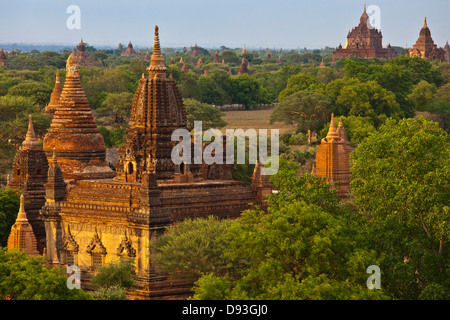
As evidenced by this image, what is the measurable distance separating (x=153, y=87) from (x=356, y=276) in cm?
1505

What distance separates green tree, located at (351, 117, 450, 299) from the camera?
132 feet

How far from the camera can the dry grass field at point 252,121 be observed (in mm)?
109863

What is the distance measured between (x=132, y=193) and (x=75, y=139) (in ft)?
32.8

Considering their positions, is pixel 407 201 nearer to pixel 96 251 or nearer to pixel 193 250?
pixel 193 250

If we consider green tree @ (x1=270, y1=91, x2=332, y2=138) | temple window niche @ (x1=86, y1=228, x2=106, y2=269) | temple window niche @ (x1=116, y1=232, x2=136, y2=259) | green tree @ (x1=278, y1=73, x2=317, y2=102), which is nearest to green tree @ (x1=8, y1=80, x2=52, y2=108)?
green tree @ (x1=270, y1=91, x2=332, y2=138)

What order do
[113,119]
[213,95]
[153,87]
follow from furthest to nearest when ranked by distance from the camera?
[213,95] < [113,119] < [153,87]

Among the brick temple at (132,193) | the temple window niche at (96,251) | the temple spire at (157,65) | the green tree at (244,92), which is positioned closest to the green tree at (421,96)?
the green tree at (244,92)

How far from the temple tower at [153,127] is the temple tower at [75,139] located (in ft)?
12.8

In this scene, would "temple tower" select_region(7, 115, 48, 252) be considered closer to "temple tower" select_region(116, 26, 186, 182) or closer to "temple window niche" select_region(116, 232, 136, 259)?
"temple tower" select_region(116, 26, 186, 182)

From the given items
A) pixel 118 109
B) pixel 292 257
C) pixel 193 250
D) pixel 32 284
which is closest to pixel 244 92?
pixel 118 109

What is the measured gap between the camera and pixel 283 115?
99.6m
